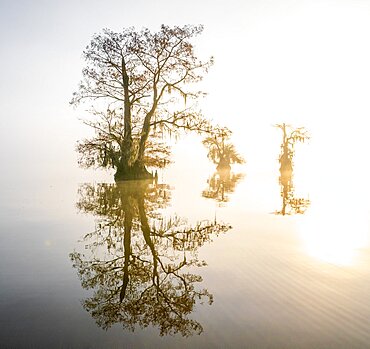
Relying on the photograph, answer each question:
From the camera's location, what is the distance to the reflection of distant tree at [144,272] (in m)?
3.47

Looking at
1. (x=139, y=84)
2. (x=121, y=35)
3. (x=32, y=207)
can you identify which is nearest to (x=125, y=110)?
(x=139, y=84)

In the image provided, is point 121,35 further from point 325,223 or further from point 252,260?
point 252,260

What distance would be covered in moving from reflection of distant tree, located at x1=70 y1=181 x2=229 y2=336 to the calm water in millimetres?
18

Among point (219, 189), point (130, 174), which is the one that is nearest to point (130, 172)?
point (130, 174)

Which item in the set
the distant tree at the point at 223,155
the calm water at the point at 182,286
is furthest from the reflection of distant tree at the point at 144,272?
the distant tree at the point at 223,155

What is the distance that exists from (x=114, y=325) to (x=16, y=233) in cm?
547

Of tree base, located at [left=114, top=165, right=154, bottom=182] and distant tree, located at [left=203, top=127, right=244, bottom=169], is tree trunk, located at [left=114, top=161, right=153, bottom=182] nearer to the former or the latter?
tree base, located at [left=114, top=165, right=154, bottom=182]

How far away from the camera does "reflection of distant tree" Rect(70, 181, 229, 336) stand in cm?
347

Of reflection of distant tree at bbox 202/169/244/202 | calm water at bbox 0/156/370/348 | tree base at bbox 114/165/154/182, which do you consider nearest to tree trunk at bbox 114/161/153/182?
tree base at bbox 114/165/154/182

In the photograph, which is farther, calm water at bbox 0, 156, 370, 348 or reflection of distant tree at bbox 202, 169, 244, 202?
reflection of distant tree at bbox 202, 169, 244, 202

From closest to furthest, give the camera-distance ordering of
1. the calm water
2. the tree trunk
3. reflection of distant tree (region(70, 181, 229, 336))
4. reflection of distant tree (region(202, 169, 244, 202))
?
the calm water → reflection of distant tree (region(70, 181, 229, 336)) → reflection of distant tree (region(202, 169, 244, 202)) → the tree trunk

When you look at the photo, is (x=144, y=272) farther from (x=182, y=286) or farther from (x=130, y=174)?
(x=130, y=174)

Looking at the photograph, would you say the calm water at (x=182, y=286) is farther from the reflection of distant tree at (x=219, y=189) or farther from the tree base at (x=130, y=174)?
the tree base at (x=130, y=174)

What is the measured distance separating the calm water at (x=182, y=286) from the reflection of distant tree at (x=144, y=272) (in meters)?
0.02
